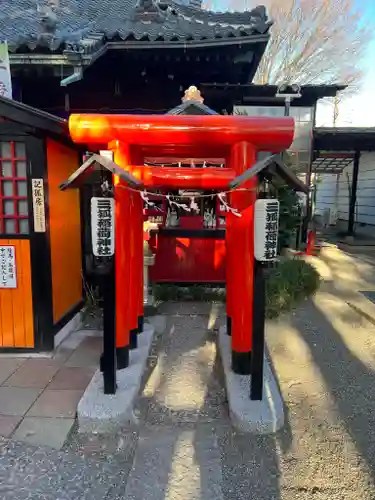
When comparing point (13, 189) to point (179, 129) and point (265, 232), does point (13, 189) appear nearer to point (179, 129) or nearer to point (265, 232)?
point (179, 129)

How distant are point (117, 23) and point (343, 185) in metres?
17.7

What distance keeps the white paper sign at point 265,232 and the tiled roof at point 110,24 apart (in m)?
3.29

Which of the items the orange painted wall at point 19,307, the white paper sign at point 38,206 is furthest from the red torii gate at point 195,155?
the orange painted wall at point 19,307

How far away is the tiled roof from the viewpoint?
5129 millimetres

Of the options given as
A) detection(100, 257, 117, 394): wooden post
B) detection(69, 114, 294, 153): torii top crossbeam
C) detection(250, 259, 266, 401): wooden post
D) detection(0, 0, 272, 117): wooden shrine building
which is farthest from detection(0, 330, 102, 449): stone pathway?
detection(0, 0, 272, 117): wooden shrine building

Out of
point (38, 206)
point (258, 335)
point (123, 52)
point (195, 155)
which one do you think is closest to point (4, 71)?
point (38, 206)

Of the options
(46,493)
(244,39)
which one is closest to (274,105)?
(244,39)

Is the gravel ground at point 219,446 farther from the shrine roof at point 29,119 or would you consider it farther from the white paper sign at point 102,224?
the shrine roof at point 29,119

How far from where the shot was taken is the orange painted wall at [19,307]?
447 centimetres

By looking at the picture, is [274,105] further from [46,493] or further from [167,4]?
[46,493]

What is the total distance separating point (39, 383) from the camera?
13.2 feet

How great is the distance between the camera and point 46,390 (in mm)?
3893

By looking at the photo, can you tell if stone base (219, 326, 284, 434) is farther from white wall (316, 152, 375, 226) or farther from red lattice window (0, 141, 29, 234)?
white wall (316, 152, 375, 226)

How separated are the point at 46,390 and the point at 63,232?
2118mm
